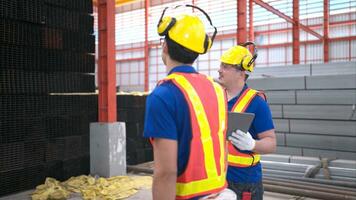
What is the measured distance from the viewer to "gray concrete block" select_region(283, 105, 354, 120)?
7.51m

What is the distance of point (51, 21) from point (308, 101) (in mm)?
5622

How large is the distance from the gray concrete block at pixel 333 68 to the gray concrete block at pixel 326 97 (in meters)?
2.14

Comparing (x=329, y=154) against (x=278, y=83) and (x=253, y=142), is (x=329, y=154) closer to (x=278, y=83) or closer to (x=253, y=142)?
(x=278, y=83)

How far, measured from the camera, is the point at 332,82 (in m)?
7.70

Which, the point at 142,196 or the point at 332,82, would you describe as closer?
the point at 142,196

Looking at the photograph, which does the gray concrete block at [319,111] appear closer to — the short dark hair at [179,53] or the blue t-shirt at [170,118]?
the short dark hair at [179,53]

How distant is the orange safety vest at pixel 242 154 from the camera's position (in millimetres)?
2619

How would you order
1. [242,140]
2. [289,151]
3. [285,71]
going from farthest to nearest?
1. [285,71]
2. [289,151]
3. [242,140]

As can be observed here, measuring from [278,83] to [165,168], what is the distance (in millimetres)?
7425

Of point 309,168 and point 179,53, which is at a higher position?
point 179,53

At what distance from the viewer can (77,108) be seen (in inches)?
281

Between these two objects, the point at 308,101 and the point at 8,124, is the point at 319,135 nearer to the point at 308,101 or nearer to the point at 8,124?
the point at 308,101

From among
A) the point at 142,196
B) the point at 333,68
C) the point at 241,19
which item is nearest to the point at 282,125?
the point at 241,19

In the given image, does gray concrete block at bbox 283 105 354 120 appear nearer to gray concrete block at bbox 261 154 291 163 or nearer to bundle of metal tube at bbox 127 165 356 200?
gray concrete block at bbox 261 154 291 163
